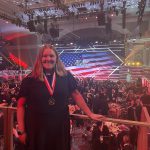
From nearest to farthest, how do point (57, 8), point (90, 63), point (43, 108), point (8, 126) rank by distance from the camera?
point (43, 108)
point (8, 126)
point (57, 8)
point (90, 63)

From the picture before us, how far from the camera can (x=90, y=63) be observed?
17.2m

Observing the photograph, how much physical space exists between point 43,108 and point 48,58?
1.19 feet

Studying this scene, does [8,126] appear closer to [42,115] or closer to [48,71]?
[42,115]

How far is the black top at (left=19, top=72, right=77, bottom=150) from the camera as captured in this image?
78.4 inches

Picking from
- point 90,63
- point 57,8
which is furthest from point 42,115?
point 90,63

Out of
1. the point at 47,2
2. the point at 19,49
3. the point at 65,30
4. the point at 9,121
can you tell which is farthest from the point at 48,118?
the point at 19,49

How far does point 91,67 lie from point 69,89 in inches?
611

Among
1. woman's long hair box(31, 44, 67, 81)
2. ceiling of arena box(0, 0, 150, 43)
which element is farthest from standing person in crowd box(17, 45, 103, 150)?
ceiling of arena box(0, 0, 150, 43)

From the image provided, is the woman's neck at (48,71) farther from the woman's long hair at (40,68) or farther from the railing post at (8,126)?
the railing post at (8,126)

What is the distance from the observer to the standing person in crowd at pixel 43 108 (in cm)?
199

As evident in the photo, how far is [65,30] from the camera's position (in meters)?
16.6

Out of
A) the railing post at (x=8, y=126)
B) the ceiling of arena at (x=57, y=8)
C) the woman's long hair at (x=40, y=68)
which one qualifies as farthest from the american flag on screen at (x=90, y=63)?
the woman's long hair at (x=40, y=68)

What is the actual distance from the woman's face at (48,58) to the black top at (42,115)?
9 centimetres

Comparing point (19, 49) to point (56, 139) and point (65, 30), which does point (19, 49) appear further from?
point (56, 139)
